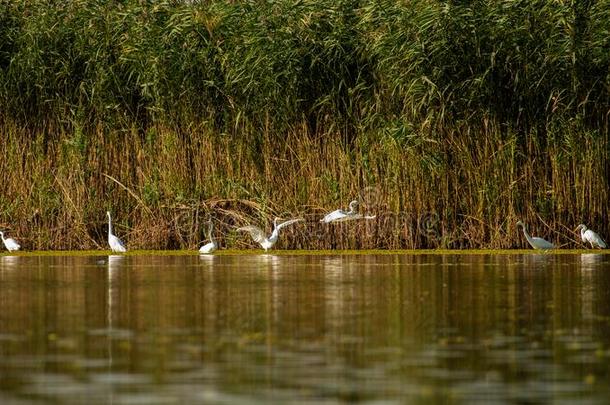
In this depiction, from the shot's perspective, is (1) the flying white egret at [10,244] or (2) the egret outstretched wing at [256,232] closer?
(1) the flying white egret at [10,244]

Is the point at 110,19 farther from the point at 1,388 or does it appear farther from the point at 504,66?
the point at 1,388

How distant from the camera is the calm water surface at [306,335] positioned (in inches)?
293

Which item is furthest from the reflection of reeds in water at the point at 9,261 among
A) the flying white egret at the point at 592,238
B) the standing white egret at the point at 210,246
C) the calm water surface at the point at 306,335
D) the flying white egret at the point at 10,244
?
the flying white egret at the point at 592,238

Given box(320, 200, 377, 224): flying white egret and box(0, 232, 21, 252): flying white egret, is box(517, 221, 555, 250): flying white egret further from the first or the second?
box(0, 232, 21, 252): flying white egret

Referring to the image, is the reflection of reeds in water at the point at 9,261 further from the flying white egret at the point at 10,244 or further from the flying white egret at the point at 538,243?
the flying white egret at the point at 538,243

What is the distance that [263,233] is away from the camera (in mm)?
19172

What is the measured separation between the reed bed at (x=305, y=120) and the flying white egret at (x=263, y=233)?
0.24 m

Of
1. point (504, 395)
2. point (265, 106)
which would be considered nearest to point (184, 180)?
point (265, 106)

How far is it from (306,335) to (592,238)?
9454 mm

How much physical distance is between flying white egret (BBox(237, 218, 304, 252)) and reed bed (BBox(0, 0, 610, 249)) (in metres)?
0.24

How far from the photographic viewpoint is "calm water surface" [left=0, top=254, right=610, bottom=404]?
24.4ft

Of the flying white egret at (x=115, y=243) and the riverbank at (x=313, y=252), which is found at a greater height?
the flying white egret at (x=115, y=243)

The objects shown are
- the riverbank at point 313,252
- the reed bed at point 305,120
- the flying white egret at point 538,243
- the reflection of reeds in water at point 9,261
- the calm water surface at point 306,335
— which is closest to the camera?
the calm water surface at point 306,335

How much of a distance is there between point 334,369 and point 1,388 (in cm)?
170
